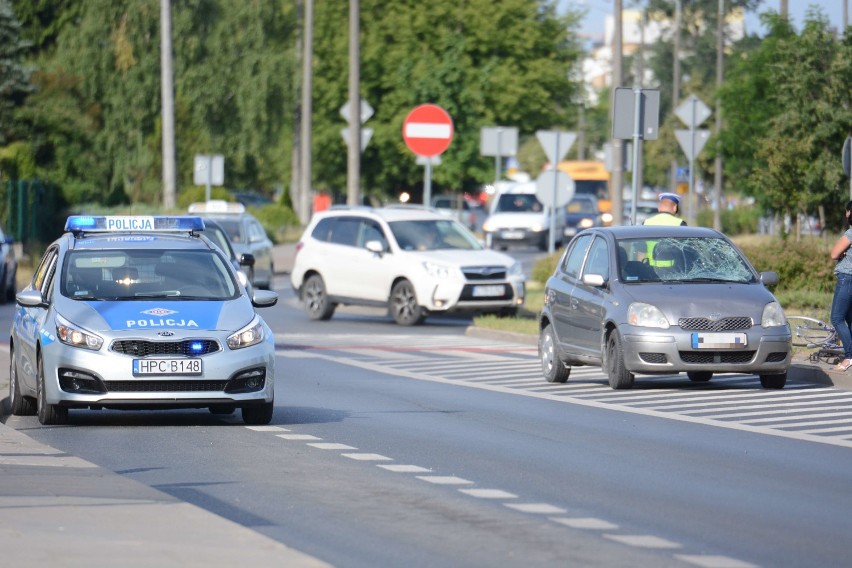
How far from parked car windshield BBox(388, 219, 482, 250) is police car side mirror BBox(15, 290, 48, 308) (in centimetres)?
1525

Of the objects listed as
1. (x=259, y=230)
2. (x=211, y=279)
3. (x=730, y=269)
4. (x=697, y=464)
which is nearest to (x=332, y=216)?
(x=259, y=230)

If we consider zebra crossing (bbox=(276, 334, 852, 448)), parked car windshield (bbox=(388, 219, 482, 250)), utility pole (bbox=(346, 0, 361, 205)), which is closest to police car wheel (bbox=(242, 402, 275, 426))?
zebra crossing (bbox=(276, 334, 852, 448))

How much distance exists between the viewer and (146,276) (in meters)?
15.5

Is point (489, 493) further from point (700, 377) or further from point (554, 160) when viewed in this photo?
point (554, 160)

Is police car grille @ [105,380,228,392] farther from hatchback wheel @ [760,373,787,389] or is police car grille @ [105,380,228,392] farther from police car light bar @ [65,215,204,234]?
hatchback wheel @ [760,373,787,389]

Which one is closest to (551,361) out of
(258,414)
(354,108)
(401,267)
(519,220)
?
(258,414)

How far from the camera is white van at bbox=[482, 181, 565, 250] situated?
57.9m

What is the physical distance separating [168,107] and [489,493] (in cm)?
3982

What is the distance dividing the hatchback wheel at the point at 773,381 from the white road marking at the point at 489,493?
24.8 feet

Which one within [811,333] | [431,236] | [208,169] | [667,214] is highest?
[208,169]

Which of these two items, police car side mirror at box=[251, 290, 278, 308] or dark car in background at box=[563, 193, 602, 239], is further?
dark car in background at box=[563, 193, 602, 239]

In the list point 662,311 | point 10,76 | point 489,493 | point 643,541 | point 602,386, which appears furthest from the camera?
point 10,76

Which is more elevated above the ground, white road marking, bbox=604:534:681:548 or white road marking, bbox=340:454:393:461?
white road marking, bbox=604:534:681:548

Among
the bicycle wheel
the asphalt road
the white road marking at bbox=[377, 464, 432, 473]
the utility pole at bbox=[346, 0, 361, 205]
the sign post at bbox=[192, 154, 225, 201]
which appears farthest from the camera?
the sign post at bbox=[192, 154, 225, 201]
